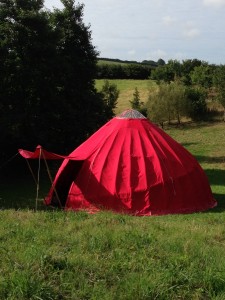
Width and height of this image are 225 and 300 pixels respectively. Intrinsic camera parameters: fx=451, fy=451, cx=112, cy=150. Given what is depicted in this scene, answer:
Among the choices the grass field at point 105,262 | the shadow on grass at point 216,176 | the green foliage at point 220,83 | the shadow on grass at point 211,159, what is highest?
the green foliage at point 220,83

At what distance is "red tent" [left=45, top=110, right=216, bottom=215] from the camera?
554 inches

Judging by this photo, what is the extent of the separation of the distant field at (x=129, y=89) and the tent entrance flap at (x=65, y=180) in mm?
26875

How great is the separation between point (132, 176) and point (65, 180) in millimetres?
2700

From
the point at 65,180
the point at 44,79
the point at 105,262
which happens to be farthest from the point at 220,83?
the point at 105,262

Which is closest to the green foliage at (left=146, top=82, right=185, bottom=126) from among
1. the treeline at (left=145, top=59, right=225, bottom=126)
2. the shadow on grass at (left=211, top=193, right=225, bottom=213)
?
the treeline at (left=145, top=59, right=225, bottom=126)

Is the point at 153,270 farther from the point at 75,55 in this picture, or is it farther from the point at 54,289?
the point at 75,55

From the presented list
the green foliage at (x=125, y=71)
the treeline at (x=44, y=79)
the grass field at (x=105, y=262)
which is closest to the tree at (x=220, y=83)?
the treeline at (x=44, y=79)

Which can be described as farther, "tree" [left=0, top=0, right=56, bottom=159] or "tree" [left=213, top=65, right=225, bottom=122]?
"tree" [left=213, top=65, right=225, bottom=122]

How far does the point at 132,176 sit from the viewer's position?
1415cm

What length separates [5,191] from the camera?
18469 millimetres

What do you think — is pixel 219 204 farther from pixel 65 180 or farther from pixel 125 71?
pixel 125 71

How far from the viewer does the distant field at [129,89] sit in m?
44.1

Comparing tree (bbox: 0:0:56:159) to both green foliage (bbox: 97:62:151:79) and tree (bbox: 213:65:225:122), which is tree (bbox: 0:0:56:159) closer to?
tree (bbox: 213:65:225:122)

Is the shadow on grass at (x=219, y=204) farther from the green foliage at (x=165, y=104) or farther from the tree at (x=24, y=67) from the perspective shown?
the green foliage at (x=165, y=104)
